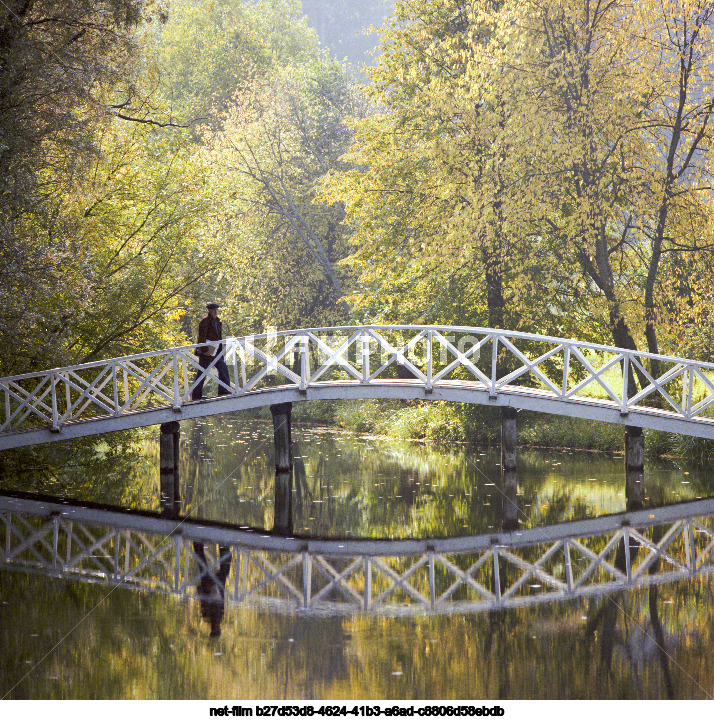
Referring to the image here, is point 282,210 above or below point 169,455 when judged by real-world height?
above

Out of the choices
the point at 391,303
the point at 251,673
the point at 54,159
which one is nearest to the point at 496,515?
the point at 251,673

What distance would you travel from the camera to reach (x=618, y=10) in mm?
18578

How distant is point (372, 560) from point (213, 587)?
1.94m

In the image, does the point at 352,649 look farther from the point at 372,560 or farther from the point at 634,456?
the point at 634,456

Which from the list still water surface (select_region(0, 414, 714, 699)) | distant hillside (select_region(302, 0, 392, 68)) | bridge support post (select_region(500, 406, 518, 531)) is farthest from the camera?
distant hillside (select_region(302, 0, 392, 68))

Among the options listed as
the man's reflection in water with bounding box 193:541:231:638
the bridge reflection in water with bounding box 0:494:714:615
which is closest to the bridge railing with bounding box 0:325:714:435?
the bridge reflection in water with bounding box 0:494:714:615

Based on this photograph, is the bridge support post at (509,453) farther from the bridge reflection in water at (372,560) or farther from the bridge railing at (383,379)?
the bridge reflection in water at (372,560)

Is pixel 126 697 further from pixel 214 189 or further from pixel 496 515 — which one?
pixel 214 189

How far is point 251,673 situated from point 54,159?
12.0 metres

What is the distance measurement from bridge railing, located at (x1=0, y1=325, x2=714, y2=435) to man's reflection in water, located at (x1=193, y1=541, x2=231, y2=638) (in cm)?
453

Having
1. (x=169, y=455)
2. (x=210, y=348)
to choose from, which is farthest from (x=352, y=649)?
(x=169, y=455)

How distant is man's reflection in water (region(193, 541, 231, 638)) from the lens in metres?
Answer: 7.84

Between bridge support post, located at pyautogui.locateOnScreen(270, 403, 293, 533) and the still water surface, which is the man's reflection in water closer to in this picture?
the still water surface

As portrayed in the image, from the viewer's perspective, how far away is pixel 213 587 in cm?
888
